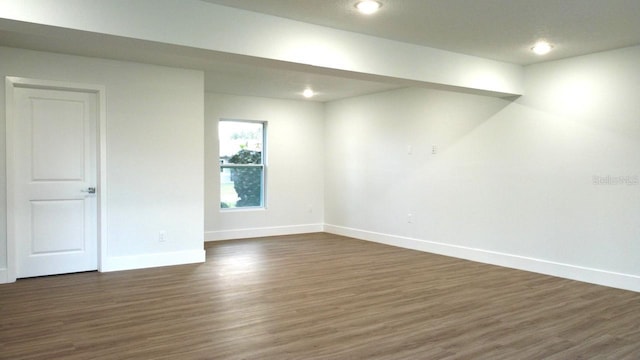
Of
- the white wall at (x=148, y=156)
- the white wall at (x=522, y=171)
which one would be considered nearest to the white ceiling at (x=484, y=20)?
the white wall at (x=522, y=171)

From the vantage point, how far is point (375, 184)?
7.60 metres

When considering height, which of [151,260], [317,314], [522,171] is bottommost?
[317,314]

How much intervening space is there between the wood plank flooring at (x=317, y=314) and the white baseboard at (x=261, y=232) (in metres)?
1.88

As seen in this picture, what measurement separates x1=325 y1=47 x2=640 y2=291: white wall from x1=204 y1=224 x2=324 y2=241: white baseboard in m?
1.04

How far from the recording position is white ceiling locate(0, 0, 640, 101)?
11.1 feet

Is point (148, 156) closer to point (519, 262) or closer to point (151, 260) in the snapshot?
point (151, 260)

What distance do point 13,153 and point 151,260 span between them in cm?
181

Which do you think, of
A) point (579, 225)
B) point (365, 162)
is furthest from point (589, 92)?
point (365, 162)

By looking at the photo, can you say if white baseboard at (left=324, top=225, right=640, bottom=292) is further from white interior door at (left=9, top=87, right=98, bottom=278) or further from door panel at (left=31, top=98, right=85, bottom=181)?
door panel at (left=31, top=98, right=85, bottom=181)

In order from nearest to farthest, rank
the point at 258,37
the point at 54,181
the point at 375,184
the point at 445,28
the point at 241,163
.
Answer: the point at 258,37, the point at 445,28, the point at 54,181, the point at 375,184, the point at 241,163

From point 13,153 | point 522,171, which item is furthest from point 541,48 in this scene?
point 13,153

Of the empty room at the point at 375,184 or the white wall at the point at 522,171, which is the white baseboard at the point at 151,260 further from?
the white wall at the point at 522,171

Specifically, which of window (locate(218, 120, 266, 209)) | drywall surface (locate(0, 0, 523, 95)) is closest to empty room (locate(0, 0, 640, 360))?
drywall surface (locate(0, 0, 523, 95))

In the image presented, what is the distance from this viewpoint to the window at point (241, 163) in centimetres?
772
